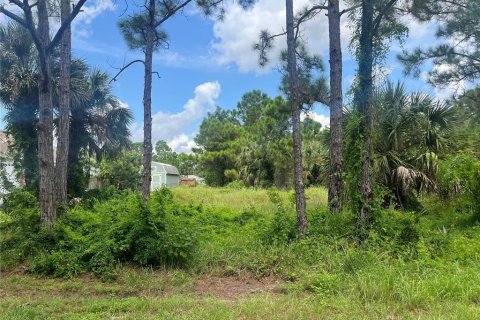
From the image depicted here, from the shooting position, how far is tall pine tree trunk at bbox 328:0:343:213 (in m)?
8.47

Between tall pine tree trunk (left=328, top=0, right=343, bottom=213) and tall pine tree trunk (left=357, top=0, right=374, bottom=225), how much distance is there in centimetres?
91

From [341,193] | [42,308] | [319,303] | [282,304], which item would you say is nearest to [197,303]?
[282,304]

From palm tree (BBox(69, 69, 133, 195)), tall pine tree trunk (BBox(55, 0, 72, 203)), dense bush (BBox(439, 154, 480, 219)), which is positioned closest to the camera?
dense bush (BBox(439, 154, 480, 219))

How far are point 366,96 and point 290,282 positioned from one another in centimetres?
376

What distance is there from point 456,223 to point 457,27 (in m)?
5.88

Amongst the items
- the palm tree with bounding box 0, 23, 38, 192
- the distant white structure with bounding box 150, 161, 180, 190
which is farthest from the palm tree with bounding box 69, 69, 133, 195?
the distant white structure with bounding box 150, 161, 180, 190

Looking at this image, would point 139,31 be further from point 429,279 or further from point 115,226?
point 429,279

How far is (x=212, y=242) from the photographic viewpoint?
6852 millimetres

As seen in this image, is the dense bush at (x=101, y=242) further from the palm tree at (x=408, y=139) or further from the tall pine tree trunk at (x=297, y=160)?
the palm tree at (x=408, y=139)

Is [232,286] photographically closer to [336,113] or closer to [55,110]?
[336,113]

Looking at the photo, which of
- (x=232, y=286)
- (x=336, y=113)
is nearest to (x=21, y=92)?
(x=336, y=113)

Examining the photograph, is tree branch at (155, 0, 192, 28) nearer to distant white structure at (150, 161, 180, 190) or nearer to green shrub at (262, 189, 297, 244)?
green shrub at (262, 189, 297, 244)

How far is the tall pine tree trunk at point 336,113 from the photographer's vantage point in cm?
847

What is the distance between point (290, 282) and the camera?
5.18 meters
